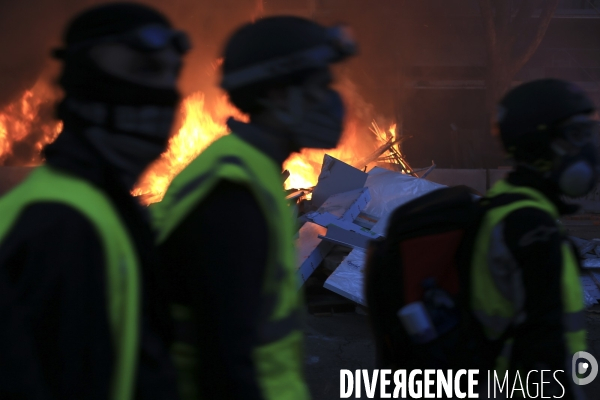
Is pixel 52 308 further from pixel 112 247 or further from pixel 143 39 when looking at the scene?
pixel 143 39

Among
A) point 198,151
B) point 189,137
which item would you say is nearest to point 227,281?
point 198,151

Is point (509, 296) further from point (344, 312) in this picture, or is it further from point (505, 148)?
point (344, 312)

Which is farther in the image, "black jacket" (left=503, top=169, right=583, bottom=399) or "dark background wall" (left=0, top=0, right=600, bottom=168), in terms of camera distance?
"dark background wall" (left=0, top=0, right=600, bottom=168)

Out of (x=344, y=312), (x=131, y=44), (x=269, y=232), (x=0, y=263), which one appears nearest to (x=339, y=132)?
(x=269, y=232)

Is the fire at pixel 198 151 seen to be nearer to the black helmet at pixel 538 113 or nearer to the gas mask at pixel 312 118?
the black helmet at pixel 538 113

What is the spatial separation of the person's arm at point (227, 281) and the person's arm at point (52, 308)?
251mm

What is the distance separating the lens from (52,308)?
1019mm

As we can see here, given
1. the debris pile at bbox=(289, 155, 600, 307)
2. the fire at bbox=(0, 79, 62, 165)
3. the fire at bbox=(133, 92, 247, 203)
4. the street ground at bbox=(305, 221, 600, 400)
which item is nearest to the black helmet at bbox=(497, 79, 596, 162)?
the street ground at bbox=(305, 221, 600, 400)

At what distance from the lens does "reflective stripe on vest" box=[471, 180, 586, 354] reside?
1.89 m

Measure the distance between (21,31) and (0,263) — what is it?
15.1 m

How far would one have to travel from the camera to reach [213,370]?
1.27 m

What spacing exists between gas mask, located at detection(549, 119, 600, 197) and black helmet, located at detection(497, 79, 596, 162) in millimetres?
37

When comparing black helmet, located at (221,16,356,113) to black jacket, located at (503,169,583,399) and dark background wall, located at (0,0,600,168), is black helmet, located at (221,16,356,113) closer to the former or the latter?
black jacket, located at (503,169,583,399)

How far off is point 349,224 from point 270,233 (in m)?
5.91
